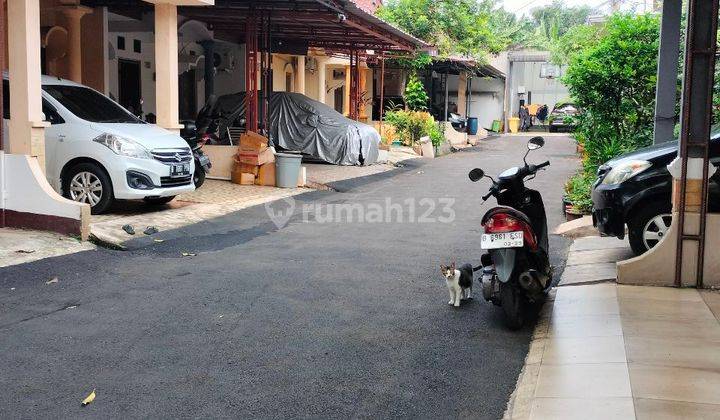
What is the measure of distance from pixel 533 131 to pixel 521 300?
130 feet

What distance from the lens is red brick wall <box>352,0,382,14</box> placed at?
28.0 meters

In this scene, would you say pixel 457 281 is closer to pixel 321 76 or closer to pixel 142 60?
pixel 142 60

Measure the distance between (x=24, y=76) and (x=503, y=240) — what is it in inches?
252

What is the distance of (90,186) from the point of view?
1055cm

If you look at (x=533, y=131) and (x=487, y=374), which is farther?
(x=533, y=131)

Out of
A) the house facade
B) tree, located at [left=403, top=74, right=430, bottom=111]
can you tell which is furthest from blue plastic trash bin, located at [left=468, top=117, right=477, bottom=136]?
the house facade

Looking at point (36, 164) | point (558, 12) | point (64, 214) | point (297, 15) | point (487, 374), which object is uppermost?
point (558, 12)

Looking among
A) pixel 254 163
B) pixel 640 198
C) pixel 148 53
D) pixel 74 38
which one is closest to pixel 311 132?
pixel 148 53

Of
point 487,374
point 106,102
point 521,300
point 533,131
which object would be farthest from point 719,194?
point 533,131

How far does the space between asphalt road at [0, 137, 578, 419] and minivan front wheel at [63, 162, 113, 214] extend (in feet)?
4.62

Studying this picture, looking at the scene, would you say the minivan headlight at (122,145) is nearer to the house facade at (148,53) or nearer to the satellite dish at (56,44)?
the house facade at (148,53)

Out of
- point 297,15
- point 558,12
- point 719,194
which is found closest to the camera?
Answer: point 719,194

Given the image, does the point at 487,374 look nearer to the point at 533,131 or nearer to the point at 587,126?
the point at 587,126

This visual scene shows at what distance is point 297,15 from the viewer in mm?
16109
